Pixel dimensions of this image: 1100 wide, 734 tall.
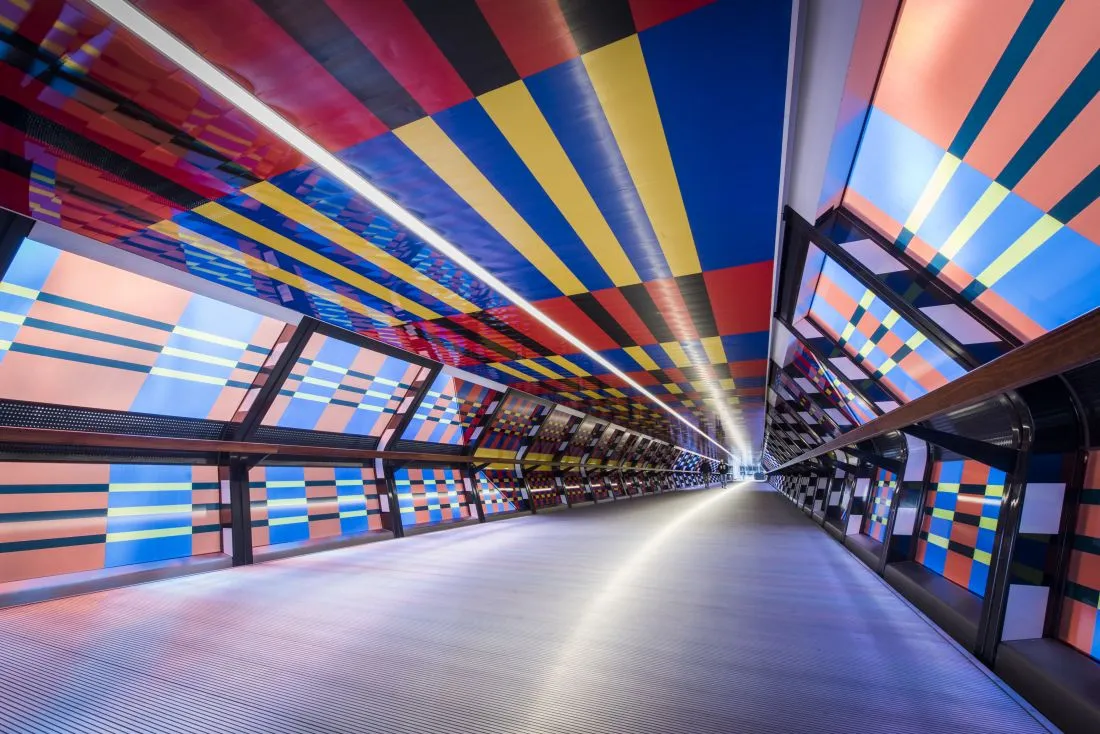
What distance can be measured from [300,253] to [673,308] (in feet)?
11.1

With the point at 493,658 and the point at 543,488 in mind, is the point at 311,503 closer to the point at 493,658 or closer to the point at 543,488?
the point at 493,658

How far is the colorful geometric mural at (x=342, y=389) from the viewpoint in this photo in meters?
5.48

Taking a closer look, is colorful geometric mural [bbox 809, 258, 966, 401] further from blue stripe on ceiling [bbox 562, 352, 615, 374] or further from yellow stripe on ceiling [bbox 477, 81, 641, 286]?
blue stripe on ceiling [bbox 562, 352, 615, 374]

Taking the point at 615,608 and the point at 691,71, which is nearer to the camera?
the point at 691,71

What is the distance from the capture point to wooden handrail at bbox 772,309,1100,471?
3.51 feet

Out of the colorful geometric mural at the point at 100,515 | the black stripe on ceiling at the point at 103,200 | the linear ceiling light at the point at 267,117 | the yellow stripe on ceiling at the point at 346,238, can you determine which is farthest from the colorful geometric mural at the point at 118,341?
the linear ceiling light at the point at 267,117

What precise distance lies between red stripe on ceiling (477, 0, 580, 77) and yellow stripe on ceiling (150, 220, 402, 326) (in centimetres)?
282

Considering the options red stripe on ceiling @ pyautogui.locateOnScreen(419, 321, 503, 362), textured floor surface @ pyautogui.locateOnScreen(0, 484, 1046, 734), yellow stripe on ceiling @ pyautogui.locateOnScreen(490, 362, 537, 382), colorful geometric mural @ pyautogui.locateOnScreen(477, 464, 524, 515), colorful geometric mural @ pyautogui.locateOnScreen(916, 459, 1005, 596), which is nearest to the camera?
textured floor surface @ pyautogui.locateOnScreen(0, 484, 1046, 734)

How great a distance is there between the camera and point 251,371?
4992mm

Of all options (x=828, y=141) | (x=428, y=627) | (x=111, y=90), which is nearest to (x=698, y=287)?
(x=828, y=141)

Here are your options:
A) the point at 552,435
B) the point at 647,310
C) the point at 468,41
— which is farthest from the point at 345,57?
the point at 552,435

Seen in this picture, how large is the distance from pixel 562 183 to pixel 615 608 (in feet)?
8.67

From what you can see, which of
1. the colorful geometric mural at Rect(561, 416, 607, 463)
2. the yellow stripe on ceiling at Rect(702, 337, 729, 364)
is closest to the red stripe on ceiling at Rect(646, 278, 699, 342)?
the yellow stripe on ceiling at Rect(702, 337, 729, 364)

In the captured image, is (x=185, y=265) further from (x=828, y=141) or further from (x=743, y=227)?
(x=828, y=141)
